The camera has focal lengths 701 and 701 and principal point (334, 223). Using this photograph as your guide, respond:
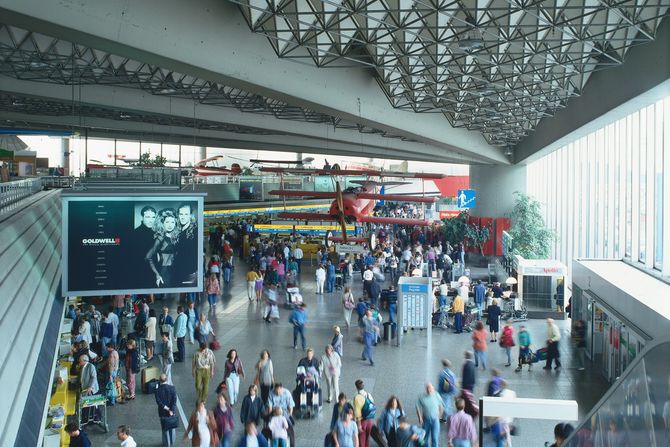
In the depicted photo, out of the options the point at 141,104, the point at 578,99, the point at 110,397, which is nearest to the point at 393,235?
the point at 141,104

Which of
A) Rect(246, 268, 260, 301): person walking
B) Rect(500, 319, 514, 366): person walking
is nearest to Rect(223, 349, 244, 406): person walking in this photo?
Rect(500, 319, 514, 366): person walking

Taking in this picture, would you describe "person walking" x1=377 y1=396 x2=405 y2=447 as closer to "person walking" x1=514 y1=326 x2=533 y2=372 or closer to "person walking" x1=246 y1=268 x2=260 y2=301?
"person walking" x1=514 y1=326 x2=533 y2=372

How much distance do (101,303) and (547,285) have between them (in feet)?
44.7

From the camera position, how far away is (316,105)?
1672 cm

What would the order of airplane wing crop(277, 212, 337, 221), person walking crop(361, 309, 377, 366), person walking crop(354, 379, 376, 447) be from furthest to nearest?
airplane wing crop(277, 212, 337, 221) < person walking crop(361, 309, 377, 366) < person walking crop(354, 379, 376, 447)

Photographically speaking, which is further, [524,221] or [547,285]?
[524,221]

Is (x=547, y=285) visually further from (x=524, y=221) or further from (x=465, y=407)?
(x=524, y=221)

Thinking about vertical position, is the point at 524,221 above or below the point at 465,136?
below

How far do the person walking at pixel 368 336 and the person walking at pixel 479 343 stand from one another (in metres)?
2.14

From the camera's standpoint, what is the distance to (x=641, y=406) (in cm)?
343

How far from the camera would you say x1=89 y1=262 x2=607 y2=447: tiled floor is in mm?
11000

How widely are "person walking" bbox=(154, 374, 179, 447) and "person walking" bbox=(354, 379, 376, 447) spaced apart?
2.64m

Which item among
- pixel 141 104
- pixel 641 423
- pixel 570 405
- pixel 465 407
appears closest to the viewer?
pixel 641 423

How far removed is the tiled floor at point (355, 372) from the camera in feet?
36.1
